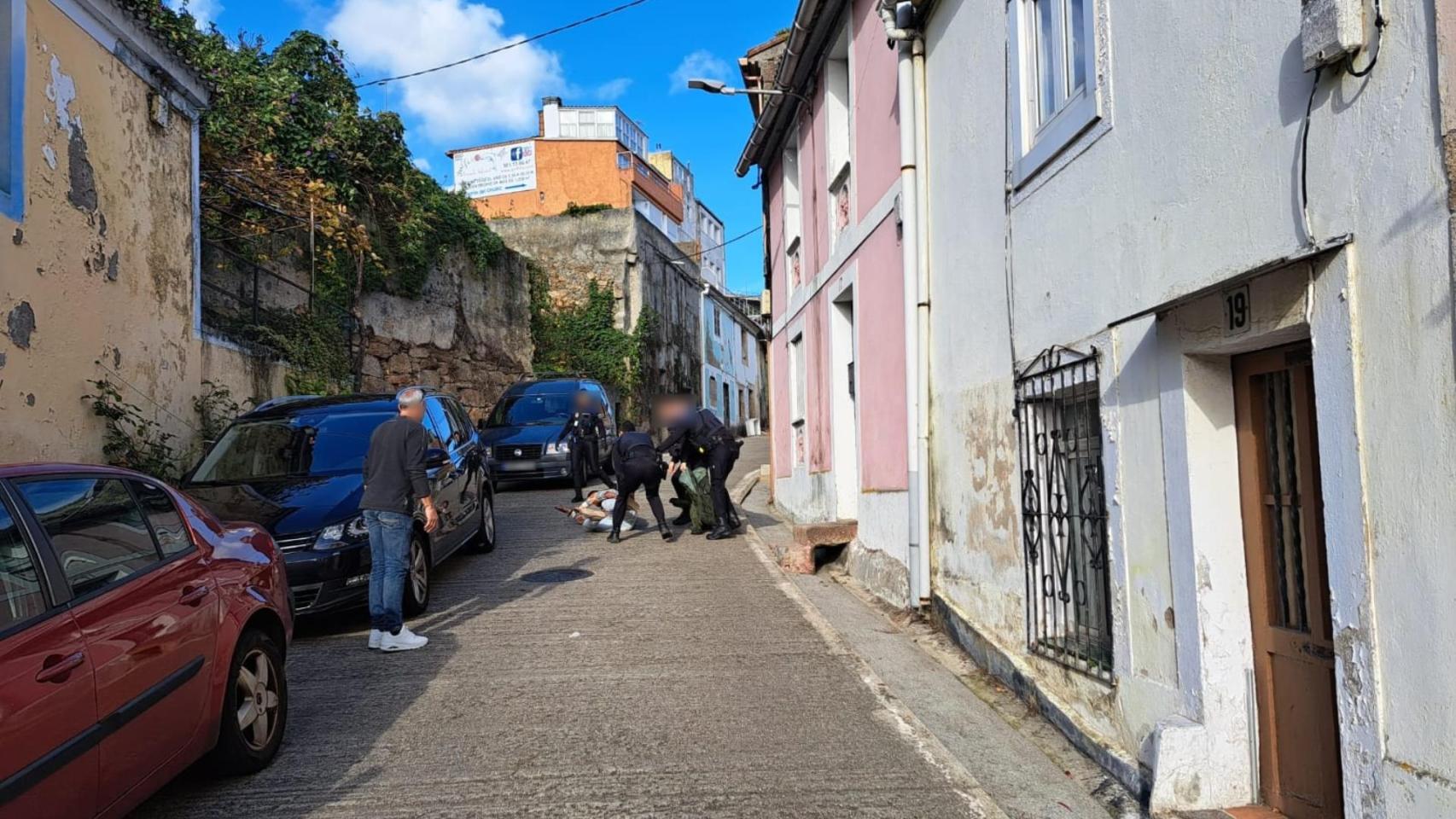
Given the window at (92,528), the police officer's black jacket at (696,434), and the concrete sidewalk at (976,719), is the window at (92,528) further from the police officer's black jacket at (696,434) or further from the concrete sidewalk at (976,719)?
the police officer's black jacket at (696,434)

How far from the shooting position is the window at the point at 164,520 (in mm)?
4148

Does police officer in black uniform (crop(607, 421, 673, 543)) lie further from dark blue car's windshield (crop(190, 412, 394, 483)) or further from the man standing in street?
the man standing in street

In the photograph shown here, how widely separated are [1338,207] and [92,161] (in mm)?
9520

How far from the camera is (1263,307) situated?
3.51 meters

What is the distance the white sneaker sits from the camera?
650cm

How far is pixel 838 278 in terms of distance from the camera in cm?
1066

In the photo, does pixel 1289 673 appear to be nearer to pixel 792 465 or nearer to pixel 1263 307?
pixel 1263 307

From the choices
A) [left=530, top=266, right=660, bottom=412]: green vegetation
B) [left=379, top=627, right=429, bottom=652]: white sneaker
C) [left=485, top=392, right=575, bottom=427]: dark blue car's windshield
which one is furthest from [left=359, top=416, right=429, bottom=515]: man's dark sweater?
[left=530, top=266, right=660, bottom=412]: green vegetation

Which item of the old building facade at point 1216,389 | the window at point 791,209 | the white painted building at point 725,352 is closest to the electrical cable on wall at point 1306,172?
the old building facade at point 1216,389

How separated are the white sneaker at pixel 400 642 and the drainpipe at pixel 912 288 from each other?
3.65m

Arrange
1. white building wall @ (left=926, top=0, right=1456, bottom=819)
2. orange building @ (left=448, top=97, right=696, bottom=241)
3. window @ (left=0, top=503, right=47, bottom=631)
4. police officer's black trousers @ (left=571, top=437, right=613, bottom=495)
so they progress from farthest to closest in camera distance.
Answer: orange building @ (left=448, top=97, right=696, bottom=241), police officer's black trousers @ (left=571, top=437, right=613, bottom=495), window @ (left=0, top=503, right=47, bottom=631), white building wall @ (left=926, top=0, right=1456, bottom=819)

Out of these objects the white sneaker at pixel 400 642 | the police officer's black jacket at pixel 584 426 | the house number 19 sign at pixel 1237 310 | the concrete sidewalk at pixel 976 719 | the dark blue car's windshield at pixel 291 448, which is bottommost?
the concrete sidewalk at pixel 976 719

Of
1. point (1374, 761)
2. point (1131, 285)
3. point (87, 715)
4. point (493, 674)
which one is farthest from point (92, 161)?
point (1374, 761)

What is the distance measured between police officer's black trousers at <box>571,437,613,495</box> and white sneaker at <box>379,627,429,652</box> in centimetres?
695
